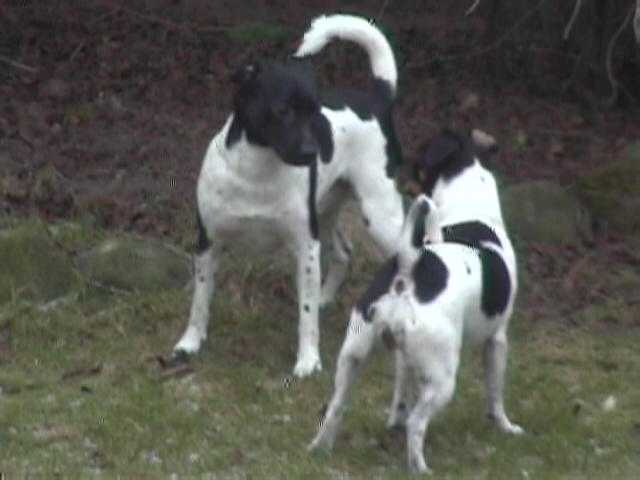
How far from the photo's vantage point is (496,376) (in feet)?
24.0

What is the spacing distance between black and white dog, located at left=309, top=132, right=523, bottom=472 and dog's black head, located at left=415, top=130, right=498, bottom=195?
0.23m

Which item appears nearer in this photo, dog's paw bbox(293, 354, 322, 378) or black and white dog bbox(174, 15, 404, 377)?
black and white dog bbox(174, 15, 404, 377)

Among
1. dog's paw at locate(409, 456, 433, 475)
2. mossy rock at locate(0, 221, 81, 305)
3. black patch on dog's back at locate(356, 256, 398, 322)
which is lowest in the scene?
mossy rock at locate(0, 221, 81, 305)

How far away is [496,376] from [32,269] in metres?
3.04

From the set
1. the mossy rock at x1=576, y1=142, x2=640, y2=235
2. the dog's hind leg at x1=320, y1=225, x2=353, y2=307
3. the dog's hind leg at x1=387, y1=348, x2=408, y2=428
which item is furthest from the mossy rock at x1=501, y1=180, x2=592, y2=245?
the dog's hind leg at x1=387, y1=348, x2=408, y2=428

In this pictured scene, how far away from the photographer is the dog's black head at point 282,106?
7.68m

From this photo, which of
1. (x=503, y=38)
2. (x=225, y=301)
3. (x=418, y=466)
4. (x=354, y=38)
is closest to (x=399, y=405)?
(x=418, y=466)

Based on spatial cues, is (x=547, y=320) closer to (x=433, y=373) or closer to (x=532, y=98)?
(x=433, y=373)

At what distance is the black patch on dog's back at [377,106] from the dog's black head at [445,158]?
1.12 m

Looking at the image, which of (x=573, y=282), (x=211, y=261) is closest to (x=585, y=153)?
(x=573, y=282)

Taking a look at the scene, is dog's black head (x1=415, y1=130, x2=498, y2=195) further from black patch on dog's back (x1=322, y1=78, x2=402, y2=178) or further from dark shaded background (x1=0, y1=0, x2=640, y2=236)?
dark shaded background (x1=0, y1=0, x2=640, y2=236)

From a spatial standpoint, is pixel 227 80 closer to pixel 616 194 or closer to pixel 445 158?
pixel 616 194

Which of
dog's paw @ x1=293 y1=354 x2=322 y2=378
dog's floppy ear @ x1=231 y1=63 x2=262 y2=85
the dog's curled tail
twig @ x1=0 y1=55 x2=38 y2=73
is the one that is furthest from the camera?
twig @ x1=0 y1=55 x2=38 y2=73

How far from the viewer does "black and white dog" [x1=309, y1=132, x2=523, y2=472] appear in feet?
21.4
